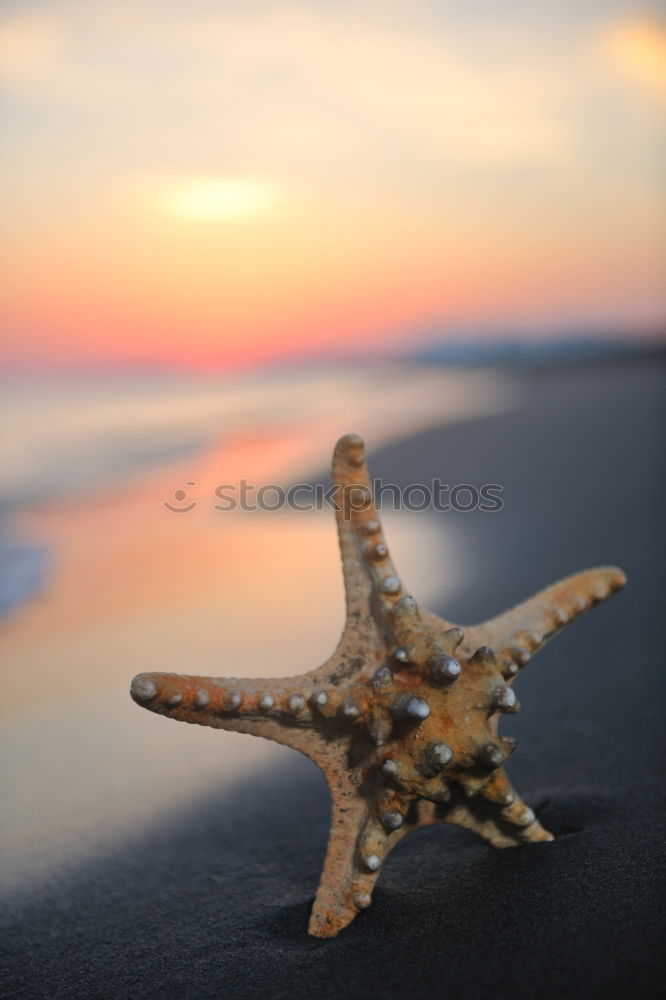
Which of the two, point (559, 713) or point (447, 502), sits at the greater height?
point (447, 502)

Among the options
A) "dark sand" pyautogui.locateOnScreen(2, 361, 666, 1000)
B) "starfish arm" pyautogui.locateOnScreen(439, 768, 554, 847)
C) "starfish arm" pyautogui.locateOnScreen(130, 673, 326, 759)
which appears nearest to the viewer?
"dark sand" pyautogui.locateOnScreen(2, 361, 666, 1000)

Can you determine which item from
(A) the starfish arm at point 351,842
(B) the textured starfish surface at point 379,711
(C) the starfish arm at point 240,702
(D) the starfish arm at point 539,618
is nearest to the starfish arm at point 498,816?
(B) the textured starfish surface at point 379,711

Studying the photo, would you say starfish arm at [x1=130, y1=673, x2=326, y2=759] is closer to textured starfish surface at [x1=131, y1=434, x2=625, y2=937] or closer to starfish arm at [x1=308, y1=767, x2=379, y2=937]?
textured starfish surface at [x1=131, y1=434, x2=625, y2=937]

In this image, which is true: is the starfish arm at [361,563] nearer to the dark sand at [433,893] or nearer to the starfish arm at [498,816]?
the starfish arm at [498,816]

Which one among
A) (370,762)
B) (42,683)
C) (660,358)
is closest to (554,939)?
(370,762)

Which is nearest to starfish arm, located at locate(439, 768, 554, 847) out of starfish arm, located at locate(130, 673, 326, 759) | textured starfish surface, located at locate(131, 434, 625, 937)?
textured starfish surface, located at locate(131, 434, 625, 937)

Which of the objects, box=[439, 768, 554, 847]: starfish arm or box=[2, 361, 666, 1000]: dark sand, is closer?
box=[2, 361, 666, 1000]: dark sand

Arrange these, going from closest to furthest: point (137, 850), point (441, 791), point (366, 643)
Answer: point (441, 791), point (366, 643), point (137, 850)

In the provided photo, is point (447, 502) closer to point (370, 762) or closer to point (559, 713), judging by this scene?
point (559, 713)
